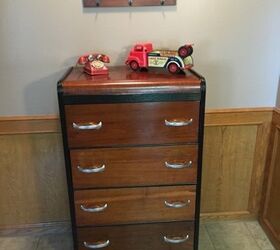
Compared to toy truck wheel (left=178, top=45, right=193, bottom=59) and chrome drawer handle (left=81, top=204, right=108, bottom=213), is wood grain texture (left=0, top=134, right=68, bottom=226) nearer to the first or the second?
chrome drawer handle (left=81, top=204, right=108, bottom=213)

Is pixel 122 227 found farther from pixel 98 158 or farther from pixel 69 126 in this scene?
pixel 69 126

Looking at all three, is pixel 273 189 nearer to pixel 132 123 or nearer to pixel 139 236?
pixel 139 236

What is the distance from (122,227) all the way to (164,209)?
23cm

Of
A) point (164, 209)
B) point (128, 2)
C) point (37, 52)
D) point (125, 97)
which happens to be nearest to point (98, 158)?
point (125, 97)

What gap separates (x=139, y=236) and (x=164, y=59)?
0.88 meters

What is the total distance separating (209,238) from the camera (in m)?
1.94

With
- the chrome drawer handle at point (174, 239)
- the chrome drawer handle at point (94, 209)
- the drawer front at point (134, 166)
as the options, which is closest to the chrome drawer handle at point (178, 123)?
the drawer front at point (134, 166)

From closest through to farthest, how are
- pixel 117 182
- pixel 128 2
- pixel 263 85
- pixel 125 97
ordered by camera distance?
pixel 125 97 < pixel 117 182 < pixel 128 2 < pixel 263 85

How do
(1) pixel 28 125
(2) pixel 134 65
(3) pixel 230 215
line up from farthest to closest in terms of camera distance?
(3) pixel 230 215
(1) pixel 28 125
(2) pixel 134 65

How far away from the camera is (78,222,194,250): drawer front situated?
4.85 feet

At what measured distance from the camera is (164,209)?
1445mm

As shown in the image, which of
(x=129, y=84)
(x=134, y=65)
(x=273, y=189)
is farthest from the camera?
(x=273, y=189)

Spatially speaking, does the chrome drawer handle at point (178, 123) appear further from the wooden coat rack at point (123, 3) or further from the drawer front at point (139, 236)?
the wooden coat rack at point (123, 3)

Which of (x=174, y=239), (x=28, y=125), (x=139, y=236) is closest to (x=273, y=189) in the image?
(x=174, y=239)
